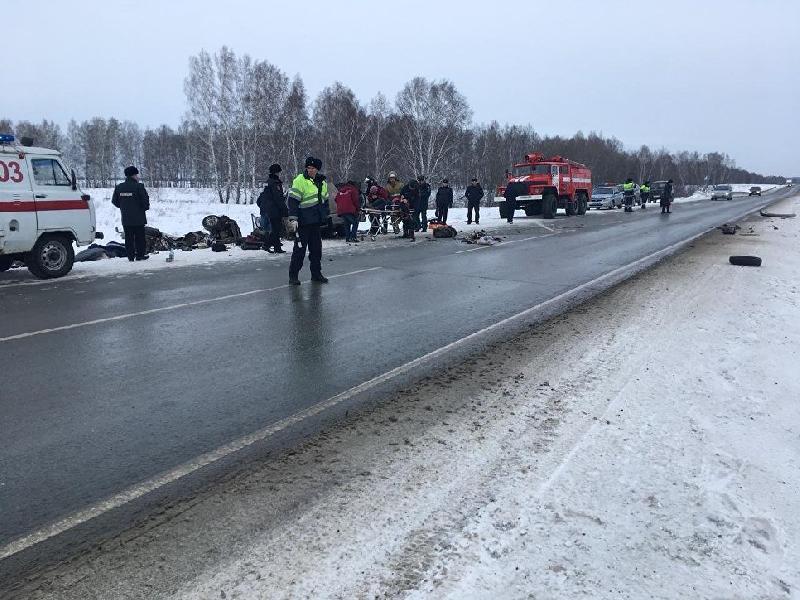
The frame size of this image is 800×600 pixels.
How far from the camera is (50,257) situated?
1005 cm

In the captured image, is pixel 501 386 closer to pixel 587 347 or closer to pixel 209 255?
pixel 587 347

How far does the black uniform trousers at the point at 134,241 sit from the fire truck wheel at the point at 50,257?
1.97 m

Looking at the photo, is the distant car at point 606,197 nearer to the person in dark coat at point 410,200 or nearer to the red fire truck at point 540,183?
the red fire truck at point 540,183

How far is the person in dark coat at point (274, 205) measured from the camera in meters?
14.3

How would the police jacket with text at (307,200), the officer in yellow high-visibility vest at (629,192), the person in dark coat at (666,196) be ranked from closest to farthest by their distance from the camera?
the police jacket with text at (307,200), the person in dark coat at (666,196), the officer in yellow high-visibility vest at (629,192)

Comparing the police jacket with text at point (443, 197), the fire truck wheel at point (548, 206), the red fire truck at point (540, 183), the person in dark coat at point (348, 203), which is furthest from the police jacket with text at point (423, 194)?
the fire truck wheel at point (548, 206)

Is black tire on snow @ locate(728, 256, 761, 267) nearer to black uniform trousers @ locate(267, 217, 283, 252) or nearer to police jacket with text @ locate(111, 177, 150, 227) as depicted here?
black uniform trousers @ locate(267, 217, 283, 252)

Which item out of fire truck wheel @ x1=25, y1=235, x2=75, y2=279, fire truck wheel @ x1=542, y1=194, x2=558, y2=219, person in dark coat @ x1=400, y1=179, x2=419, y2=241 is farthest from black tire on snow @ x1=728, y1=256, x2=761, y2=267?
fire truck wheel @ x1=542, y1=194, x2=558, y2=219

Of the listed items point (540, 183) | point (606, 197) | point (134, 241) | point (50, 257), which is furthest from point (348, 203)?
point (606, 197)

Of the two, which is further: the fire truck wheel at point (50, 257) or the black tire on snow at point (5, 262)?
the black tire on snow at point (5, 262)

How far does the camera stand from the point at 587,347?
18.8 feet

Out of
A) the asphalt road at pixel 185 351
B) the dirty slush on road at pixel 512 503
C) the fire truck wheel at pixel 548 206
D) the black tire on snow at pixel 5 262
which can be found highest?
the fire truck wheel at pixel 548 206

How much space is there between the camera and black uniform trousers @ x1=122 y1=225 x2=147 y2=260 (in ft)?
40.6

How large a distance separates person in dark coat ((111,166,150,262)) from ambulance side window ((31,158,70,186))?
1.64 metres
